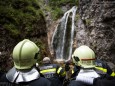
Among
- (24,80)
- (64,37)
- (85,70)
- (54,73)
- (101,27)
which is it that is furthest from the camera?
(64,37)

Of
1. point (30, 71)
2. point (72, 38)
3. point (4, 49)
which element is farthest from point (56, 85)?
point (72, 38)

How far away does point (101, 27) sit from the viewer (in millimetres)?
10062

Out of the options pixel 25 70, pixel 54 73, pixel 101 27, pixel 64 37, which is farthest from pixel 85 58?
pixel 64 37

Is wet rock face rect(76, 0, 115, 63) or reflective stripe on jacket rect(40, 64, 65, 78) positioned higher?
wet rock face rect(76, 0, 115, 63)

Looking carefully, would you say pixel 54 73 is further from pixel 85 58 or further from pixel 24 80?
pixel 24 80

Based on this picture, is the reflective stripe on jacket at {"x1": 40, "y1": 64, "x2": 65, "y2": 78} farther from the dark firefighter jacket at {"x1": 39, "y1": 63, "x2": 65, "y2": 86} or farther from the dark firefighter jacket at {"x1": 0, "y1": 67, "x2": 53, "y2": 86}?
the dark firefighter jacket at {"x1": 0, "y1": 67, "x2": 53, "y2": 86}

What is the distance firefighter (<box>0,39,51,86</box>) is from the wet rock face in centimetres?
773

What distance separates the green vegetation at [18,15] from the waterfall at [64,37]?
337 centimetres

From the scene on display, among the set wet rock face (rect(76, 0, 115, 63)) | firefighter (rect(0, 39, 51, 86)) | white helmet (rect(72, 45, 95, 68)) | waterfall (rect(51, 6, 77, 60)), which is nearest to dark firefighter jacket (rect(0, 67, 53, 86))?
firefighter (rect(0, 39, 51, 86))

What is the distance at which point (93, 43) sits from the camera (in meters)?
10.5

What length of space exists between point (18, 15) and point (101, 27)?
4103mm

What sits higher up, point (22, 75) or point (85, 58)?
point (85, 58)

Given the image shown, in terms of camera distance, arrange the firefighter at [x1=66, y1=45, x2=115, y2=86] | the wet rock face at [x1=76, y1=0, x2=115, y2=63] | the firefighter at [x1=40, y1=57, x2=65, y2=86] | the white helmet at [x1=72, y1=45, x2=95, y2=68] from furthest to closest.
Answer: the wet rock face at [x1=76, y1=0, x2=115, y2=63] → the firefighter at [x1=40, y1=57, x2=65, y2=86] → the white helmet at [x1=72, y1=45, x2=95, y2=68] → the firefighter at [x1=66, y1=45, x2=115, y2=86]

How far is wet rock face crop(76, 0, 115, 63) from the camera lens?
9.77m
